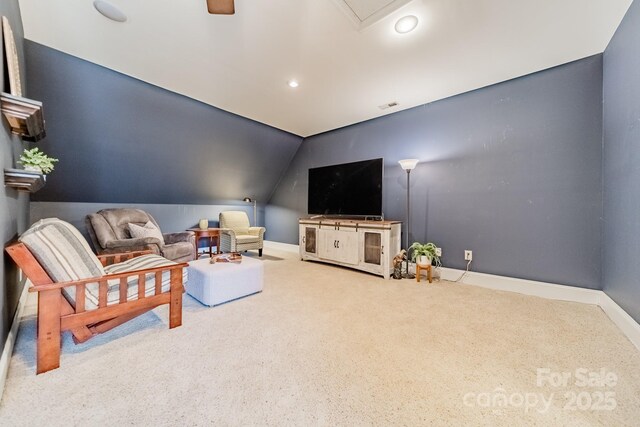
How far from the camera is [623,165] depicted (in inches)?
76.2

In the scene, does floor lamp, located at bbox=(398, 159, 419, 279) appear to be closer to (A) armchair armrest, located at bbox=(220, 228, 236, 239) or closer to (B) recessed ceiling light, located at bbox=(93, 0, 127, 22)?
(A) armchair armrest, located at bbox=(220, 228, 236, 239)

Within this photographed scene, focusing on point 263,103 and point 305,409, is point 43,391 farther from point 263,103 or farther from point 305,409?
point 263,103

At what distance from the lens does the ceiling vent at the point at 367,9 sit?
69.1 inches

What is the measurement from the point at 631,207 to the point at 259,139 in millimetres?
4555

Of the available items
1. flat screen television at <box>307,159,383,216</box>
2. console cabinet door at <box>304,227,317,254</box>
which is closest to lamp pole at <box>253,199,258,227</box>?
flat screen television at <box>307,159,383,216</box>

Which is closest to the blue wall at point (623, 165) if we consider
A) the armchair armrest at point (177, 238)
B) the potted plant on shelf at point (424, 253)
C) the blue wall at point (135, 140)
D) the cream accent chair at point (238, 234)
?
the potted plant on shelf at point (424, 253)

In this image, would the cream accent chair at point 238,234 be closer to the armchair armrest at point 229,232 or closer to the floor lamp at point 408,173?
A: the armchair armrest at point 229,232

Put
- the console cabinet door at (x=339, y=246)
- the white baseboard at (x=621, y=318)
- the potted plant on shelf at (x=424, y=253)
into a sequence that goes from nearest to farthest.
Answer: the white baseboard at (x=621, y=318)
the potted plant on shelf at (x=424, y=253)
the console cabinet door at (x=339, y=246)

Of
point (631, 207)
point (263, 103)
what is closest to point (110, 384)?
point (263, 103)

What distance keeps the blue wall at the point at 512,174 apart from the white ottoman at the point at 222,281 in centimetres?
234

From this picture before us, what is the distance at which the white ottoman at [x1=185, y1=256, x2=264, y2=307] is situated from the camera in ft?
7.34

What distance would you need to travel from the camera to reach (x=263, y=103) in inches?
135

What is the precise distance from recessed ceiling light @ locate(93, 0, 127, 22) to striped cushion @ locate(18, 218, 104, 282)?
164 cm

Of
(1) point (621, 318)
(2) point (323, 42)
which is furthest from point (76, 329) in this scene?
(1) point (621, 318)
